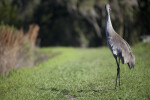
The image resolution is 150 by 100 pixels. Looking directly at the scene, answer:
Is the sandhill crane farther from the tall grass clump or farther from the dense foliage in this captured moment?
the dense foliage

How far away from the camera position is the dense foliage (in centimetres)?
2411

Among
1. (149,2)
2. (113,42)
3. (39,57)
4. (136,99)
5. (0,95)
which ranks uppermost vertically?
(149,2)

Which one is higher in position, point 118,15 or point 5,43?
point 118,15

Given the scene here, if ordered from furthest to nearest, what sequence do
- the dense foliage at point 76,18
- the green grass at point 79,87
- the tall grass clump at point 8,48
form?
the dense foliage at point 76,18, the tall grass clump at point 8,48, the green grass at point 79,87

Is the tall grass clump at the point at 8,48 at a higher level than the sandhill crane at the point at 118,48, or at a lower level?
lower

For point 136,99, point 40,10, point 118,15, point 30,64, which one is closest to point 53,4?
point 40,10

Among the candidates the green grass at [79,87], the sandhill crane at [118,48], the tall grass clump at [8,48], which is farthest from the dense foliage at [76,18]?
the sandhill crane at [118,48]

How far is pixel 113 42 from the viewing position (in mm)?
7465

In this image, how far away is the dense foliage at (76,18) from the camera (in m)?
24.1

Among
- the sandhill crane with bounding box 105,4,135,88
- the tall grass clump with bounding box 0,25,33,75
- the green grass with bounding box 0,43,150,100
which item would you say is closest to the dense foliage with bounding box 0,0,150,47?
the tall grass clump with bounding box 0,25,33,75

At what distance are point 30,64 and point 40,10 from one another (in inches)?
699

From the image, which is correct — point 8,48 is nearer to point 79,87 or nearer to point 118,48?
point 79,87

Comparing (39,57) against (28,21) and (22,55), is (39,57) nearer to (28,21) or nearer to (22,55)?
(22,55)

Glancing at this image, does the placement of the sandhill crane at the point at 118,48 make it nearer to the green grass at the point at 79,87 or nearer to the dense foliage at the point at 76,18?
the green grass at the point at 79,87
